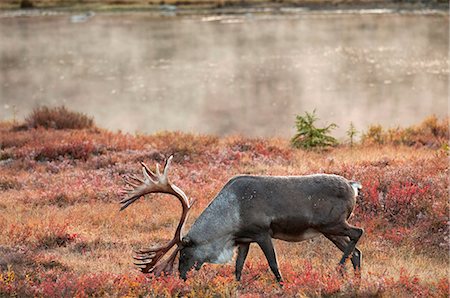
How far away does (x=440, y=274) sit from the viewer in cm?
1065

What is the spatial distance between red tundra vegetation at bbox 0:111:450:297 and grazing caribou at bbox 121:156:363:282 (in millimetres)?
351

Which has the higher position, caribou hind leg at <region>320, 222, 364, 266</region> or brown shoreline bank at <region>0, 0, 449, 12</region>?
caribou hind leg at <region>320, 222, 364, 266</region>

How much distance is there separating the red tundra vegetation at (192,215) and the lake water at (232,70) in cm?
852

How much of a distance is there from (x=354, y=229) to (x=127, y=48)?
140 ft

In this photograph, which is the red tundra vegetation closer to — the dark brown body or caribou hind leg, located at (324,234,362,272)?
caribou hind leg, located at (324,234,362,272)

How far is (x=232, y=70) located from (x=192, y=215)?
29468 mm

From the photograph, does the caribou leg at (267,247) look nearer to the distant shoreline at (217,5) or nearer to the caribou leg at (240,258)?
the caribou leg at (240,258)

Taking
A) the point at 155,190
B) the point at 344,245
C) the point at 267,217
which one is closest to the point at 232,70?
the point at 344,245

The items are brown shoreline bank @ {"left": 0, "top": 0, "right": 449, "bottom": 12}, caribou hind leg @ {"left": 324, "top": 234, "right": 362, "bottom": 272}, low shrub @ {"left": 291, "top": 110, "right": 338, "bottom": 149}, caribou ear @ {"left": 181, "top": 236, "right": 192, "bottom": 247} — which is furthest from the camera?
brown shoreline bank @ {"left": 0, "top": 0, "right": 449, "bottom": 12}

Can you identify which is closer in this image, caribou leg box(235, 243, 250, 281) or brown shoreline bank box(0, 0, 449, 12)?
caribou leg box(235, 243, 250, 281)

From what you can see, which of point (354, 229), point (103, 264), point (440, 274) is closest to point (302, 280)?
point (354, 229)

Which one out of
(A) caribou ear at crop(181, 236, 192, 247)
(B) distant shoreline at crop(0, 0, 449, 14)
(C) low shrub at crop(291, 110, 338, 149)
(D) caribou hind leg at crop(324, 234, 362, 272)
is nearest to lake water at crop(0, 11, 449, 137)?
(B) distant shoreline at crop(0, 0, 449, 14)

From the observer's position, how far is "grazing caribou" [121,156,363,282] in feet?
30.5

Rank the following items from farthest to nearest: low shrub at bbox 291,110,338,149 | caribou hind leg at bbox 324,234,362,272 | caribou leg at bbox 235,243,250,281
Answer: low shrub at bbox 291,110,338,149 < caribou hind leg at bbox 324,234,362,272 < caribou leg at bbox 235,243,250,281
